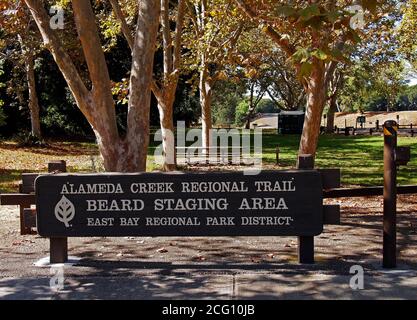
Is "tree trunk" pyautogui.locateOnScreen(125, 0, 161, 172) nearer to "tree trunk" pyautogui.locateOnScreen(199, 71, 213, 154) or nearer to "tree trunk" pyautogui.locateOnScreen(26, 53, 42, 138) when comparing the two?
"tree trunk" pyautogui.locateOnScreen(199, 71, 213, 154)

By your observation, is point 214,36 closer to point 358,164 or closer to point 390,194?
point 358,164

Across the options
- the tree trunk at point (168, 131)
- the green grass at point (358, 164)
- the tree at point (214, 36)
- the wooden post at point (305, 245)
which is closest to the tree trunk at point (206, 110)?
the green grass at point (358, 164)

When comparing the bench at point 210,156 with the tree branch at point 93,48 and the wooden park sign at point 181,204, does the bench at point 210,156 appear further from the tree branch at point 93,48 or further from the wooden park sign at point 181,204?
the wooden park sign at point 181,204

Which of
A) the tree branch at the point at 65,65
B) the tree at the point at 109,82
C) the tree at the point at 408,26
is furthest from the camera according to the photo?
the tree at the point at 408,26

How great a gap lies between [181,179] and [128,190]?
66cm

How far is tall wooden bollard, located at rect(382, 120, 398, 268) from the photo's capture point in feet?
20.9

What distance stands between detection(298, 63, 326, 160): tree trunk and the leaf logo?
629cm

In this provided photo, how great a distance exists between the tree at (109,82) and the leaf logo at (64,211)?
206 cm

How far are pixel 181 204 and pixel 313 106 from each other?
6.23 meters

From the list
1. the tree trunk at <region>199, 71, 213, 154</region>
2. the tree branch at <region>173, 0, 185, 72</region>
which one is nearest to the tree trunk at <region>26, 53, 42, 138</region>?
the tree trunk at <region>199, 71, 213, 154</region>

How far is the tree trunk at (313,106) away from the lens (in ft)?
38.5

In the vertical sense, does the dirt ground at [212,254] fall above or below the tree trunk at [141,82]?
below

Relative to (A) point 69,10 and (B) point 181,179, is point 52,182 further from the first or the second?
(A) point 69,10
